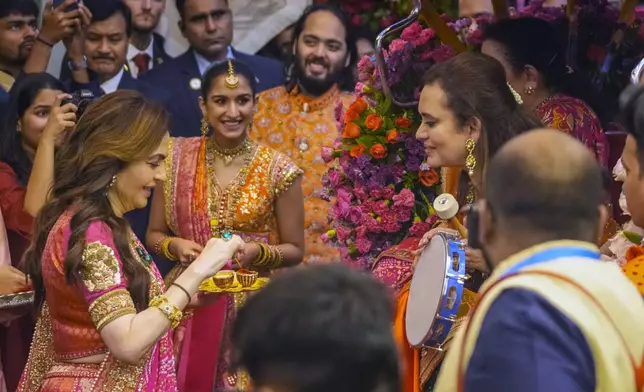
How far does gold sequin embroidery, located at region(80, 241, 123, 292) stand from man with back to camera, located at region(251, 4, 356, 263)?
2.48 metres

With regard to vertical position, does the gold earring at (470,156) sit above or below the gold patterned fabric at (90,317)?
above

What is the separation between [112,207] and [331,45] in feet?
9.34

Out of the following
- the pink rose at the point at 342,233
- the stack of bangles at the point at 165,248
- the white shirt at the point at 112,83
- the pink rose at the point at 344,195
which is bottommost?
the stack of bangles at the point at 165,248

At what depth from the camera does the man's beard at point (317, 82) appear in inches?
249

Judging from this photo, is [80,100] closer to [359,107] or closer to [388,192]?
[359,107]

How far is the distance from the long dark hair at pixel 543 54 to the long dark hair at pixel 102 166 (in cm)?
139

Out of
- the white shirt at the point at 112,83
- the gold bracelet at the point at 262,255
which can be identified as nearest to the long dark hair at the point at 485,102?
the gold bracelet at the point at 262,255

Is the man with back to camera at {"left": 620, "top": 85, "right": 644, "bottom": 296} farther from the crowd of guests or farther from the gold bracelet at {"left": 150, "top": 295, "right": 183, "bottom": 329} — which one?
the gold bracelet at {"left": 150, "top": 295, "right": 183, "bottom": 329}

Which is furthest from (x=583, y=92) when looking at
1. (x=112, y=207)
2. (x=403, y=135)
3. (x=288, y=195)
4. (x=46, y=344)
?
(x=46, y=344)

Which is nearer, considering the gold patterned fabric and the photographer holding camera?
the gold patterned fabric

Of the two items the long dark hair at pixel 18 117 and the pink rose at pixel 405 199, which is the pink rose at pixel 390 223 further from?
the long dark hair at pixel 18 117

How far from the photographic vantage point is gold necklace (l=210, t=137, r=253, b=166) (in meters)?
5.29

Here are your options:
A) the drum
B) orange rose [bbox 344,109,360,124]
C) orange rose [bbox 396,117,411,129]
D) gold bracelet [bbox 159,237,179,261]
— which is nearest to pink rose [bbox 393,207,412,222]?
orange rose [bbox 396,117,411,129]

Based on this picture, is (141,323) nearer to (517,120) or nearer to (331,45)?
(517,120)
